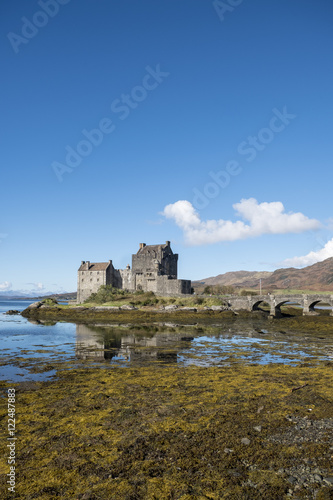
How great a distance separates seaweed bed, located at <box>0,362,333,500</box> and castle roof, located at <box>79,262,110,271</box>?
76183 mm

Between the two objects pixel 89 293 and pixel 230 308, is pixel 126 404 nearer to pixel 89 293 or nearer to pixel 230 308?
pixel 230 308

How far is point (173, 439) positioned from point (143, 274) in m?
75.8

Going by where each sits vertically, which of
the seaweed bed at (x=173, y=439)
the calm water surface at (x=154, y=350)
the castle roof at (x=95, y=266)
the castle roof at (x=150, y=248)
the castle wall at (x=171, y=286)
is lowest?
the calm water surface at (x=154, y=350)

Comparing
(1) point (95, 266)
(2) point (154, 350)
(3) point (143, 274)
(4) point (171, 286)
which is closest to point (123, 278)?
(1) point (95, 266)

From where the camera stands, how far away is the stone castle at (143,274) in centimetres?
7744

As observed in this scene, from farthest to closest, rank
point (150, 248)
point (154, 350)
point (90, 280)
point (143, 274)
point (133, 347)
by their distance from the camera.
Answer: point (90, 280) < point (150, 248) < point (143, 274) < point (133, 347) < point (154, 350)

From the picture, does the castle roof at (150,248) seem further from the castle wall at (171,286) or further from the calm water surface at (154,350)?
the calm water surface at (154,350)

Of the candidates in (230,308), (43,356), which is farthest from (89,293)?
(43,356)

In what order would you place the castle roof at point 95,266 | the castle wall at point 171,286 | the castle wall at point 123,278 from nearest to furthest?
1. the castle wall at point 171,286
2. the castle roof at point 95,266
3. the castle wall at point 123,278

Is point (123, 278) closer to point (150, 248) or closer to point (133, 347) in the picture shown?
point (150, 248)

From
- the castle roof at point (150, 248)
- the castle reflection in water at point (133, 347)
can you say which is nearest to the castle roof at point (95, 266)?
the castle roof at point (150, 248)

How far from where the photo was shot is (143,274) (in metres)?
84.6

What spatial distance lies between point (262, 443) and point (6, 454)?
22.0ft

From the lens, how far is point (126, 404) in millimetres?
12281
